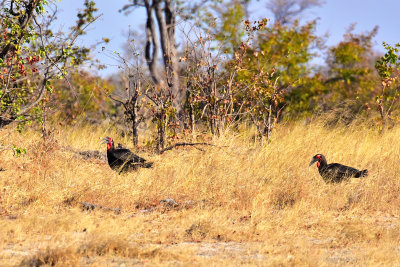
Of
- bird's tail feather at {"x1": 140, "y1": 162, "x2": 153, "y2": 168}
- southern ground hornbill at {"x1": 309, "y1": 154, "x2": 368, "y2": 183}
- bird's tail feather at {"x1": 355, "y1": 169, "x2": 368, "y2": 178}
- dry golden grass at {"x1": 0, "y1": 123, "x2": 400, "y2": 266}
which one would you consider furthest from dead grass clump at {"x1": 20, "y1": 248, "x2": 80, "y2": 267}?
bird's tail feather at {"x1": 355, "y1": 169, "x2": 368, "y2": 178}

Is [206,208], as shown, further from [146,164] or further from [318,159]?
[318,159]

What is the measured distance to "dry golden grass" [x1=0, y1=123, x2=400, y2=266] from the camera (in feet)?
17.1

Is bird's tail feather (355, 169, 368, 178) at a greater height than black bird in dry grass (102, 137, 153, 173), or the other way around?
black bird in dry grass (102, 137, 153, 173)

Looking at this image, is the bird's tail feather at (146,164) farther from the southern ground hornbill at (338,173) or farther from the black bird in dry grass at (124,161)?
the southern ground hornbill at (338,173)

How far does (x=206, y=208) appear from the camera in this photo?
7.01 metres

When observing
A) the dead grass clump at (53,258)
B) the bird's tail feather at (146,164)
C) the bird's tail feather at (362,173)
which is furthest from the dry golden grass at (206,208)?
the bird's tail feather at (146,164)

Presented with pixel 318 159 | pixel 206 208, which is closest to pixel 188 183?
pixel 206 208

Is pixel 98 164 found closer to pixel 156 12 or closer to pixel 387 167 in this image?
pixel 387 167

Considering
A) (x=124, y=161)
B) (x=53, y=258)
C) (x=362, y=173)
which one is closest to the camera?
(x=53, y=258)

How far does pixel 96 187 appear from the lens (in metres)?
7.41

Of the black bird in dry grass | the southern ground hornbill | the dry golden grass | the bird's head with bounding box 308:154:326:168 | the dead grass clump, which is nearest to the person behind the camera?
the dead grass clump

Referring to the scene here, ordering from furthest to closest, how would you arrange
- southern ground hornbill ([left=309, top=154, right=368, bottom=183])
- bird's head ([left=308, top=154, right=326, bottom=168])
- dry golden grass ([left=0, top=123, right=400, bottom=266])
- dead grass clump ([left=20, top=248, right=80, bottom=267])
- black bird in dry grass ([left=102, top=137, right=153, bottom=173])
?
bird's head ([left=308, top=154, right=326, bottom=168]) < black bird in dry grass ([left=102, top=137, right=153, bottom=173]) < southern ground hornbill ([left=309, top=154, right=368, bottom=183]) < dry golden grass ([left=0, top=123, right=400, bottom=266]) < dead grass clump ([left=20, top=248, right=80, bottom=267])

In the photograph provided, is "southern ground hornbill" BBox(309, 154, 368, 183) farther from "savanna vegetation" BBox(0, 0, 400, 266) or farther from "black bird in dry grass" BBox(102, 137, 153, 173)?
"black bird in dry grass" BBox(102, 137, 153, 173)

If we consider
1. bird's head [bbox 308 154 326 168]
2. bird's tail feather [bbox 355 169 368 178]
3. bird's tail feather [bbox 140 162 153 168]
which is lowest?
bird's tail feather [bbox 355 169 368 178]
